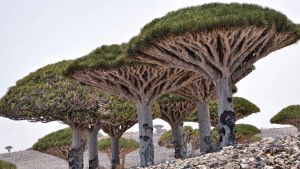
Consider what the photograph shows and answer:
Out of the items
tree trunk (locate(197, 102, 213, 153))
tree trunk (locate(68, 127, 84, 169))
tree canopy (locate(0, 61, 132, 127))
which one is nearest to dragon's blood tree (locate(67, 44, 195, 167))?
tree canopy (locate(0, 61, 132, 127))

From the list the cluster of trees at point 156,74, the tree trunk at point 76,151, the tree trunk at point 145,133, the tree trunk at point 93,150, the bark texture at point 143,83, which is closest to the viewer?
the cluster of trees at point 156,74

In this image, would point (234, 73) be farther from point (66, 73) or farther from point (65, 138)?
point (65, 138)

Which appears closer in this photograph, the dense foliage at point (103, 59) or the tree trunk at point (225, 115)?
the tree trunk at point (225, 115)

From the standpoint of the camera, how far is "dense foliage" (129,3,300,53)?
15.0 meters

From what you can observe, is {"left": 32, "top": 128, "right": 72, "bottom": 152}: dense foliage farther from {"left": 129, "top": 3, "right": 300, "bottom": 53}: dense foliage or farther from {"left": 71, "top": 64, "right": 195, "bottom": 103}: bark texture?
{"left": 129, "top": 3, "right": 300, "bottom": 53}: dense foliage

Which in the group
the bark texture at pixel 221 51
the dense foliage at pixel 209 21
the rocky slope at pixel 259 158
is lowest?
the rocky slope at pixel 259 158

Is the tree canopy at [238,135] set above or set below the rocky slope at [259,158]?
above

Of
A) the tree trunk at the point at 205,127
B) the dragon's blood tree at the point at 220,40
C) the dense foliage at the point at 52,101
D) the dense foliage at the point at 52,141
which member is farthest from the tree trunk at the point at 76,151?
the dragon's blood tree at the point at 220,40

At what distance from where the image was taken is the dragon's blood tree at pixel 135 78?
19.5 meters

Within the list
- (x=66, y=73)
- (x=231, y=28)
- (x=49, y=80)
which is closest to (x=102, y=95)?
(x=49, y=80)

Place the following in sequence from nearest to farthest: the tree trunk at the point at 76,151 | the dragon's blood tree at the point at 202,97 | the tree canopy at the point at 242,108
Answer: the dragon's blood tree at the point at 202,97 → the tree trunk at the point at 76,151 → the tree canopy at the point at 242,108

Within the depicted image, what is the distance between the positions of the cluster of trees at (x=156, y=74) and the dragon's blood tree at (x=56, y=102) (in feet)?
0.18

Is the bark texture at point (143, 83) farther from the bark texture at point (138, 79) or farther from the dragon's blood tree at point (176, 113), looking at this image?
the dragon's blood tree at point (176, 113)

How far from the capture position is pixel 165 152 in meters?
63.6
